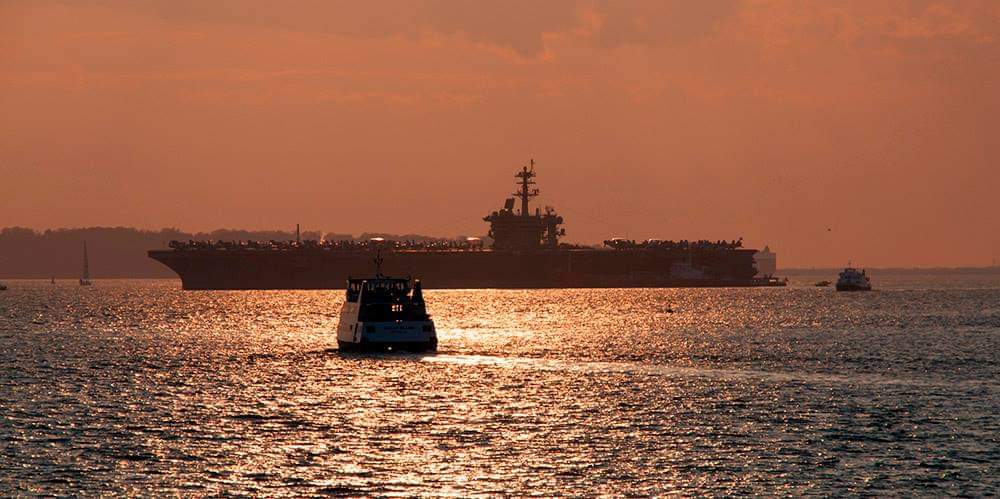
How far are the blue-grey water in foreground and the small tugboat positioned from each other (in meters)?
1.20

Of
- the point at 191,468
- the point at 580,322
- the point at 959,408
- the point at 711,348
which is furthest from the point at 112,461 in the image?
the point at 580,322

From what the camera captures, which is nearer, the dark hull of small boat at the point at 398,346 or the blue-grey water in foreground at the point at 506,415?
the blue-grey water in foreground at the point at 506,415

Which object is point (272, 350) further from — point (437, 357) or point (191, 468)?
point (191, 468)

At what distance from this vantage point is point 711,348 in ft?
293

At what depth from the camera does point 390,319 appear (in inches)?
3017

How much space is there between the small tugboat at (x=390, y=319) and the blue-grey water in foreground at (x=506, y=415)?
120 centimetres

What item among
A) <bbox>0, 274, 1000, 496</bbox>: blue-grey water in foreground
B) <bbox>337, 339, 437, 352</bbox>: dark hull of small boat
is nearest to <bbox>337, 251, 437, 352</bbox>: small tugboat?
<bbox>337, 339, 437, 352</bbox>: dark hull of small boat

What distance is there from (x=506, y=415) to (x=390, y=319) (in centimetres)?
2736

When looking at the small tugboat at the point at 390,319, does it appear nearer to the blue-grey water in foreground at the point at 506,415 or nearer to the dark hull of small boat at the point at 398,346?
the dark hull of small boat at the point at 398,346

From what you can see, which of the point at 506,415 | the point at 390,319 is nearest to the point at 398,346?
the point at 390,319

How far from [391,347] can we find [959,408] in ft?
107

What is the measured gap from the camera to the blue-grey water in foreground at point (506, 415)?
37.0 meters

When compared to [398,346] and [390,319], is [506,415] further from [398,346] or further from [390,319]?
[390,319]

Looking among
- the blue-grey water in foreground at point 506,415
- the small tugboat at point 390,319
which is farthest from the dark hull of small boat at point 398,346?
the blue-grey water in foreground at point 506,415
